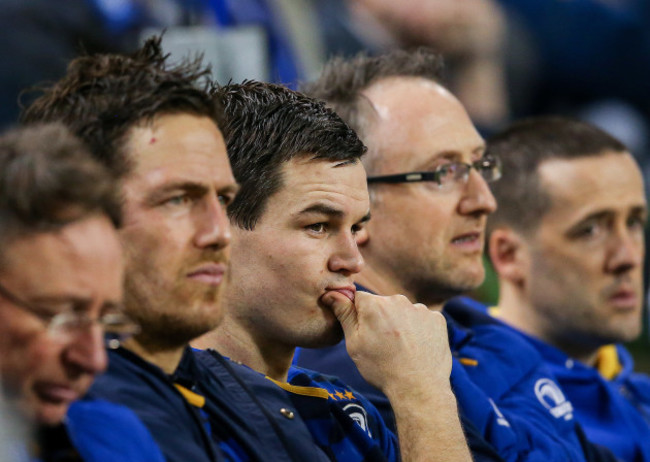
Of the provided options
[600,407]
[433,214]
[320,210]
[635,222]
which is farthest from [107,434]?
Answer: [635,222]

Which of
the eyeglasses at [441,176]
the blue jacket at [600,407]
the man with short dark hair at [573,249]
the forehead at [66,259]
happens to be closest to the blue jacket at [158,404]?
the forehead at [66,259]

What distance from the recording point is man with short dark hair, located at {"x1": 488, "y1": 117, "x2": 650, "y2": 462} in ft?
11.7

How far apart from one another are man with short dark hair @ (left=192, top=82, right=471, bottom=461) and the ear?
1572mm

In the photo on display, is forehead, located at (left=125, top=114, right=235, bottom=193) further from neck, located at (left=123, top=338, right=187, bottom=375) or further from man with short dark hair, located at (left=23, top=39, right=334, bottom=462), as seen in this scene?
neck, located at (left=123, top=338, right=187, bottom=375)

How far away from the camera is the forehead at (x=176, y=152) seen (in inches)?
63.4

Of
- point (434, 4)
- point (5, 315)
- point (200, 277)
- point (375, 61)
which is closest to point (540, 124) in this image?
point (375, 61)

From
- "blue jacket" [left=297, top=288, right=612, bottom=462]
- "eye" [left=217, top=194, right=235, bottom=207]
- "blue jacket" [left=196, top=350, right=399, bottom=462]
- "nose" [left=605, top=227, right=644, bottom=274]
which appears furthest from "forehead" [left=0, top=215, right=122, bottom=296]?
"nose" [left=605, top=227, right=644, bottom=274]

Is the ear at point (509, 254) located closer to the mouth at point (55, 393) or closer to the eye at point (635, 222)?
the eye at point (635, 222)

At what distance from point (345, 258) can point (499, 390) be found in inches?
Result: 41.3

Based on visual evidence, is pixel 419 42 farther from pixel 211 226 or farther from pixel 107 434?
pixel 107 434

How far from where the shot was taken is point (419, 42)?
5.28m

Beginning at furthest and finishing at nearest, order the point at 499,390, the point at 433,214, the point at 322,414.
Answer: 1. the point at 499,390
2. the point at 433,214
3. the point at 322,414

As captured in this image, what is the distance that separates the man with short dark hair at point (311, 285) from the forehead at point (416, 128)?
73 cm

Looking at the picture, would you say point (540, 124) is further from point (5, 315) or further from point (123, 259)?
point (5, 315)
